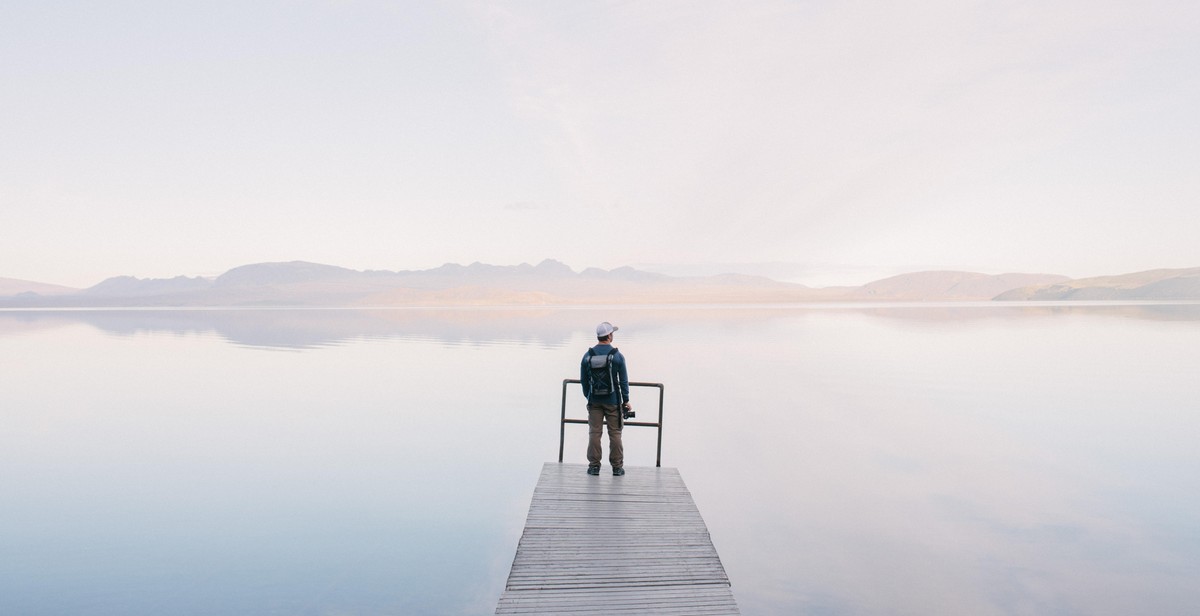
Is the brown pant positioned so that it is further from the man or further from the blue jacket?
the blue jacket

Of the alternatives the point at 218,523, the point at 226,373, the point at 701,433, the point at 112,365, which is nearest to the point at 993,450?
the point at 701,433

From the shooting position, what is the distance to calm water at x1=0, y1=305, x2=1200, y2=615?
935 centimetres

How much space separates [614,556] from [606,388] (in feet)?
9.30

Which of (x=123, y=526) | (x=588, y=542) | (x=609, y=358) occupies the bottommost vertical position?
(x=123, y=526)

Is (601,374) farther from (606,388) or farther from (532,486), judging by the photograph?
(532,486)

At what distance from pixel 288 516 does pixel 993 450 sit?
15545 mm

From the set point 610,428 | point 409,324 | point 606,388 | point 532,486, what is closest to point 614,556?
point 606,388

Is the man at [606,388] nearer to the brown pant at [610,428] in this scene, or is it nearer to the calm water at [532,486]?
the brown pant at [610,428]

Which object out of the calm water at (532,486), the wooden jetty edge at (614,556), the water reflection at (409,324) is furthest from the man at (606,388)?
the water reflection at (409,324)

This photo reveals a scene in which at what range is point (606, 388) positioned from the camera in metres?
9.99

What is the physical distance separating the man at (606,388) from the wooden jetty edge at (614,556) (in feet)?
2.49

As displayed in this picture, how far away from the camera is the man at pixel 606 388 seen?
9.88m

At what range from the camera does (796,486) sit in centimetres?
1441

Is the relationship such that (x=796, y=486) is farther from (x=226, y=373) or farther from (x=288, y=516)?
(x=226, y=373)
